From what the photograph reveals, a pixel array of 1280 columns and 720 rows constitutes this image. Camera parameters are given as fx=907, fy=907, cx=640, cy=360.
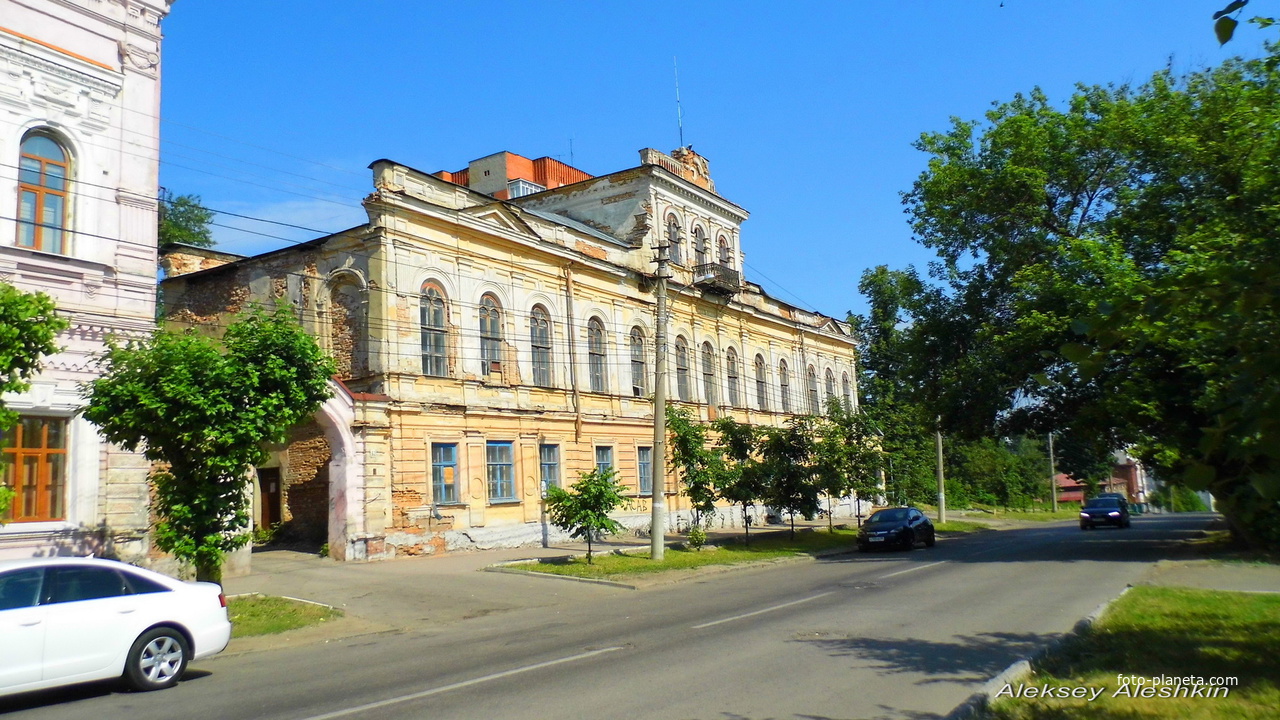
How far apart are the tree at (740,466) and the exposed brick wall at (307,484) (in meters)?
11.1

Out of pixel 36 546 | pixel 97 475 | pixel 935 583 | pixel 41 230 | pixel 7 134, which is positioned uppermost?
pixel 7 134

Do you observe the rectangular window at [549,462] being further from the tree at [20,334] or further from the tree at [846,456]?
the tree at [20,334]

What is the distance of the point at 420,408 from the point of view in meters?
23.7

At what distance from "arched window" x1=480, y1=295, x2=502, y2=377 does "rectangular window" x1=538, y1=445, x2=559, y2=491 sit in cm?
306

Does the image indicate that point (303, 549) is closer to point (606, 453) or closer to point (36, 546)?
point (36, 546)

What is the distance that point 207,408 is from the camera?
12.6 meters

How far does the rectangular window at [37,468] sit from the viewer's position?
15.0m

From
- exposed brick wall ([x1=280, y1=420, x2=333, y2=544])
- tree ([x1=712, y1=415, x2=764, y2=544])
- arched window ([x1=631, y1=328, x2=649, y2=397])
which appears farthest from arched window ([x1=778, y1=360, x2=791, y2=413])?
exposed brick wall ([x1=280, y1=420, x2=333, y2=544])

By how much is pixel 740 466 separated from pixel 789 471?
174cm

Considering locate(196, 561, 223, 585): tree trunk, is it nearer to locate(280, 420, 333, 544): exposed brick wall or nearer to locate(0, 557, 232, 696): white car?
locate(0, 557, 232, 696): white car

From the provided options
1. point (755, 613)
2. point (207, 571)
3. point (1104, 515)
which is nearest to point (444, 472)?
point (207, 571)

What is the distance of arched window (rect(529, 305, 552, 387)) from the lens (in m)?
28.3

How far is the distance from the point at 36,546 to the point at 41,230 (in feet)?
17.6

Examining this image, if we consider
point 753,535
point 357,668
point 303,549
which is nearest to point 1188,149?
point 753,535
